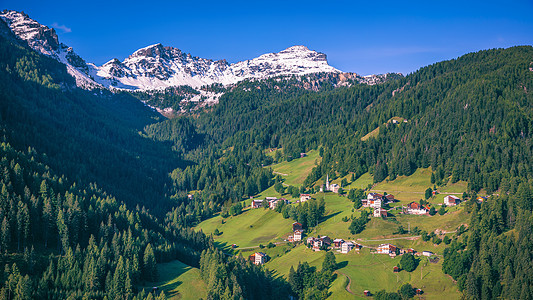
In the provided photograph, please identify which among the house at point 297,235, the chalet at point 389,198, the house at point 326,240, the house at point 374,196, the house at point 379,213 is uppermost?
the house at point 374,196

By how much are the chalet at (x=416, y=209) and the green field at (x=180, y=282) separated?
79.3m

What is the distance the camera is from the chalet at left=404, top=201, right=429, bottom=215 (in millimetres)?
170125

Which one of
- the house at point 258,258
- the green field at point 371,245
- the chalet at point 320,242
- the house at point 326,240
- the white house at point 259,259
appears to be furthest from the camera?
the house at point 258,258

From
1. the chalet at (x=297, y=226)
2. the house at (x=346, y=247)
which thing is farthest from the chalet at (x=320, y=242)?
the chalet at (x=297, y=226)

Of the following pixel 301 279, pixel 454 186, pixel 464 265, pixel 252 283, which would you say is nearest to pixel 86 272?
pixel 252 283

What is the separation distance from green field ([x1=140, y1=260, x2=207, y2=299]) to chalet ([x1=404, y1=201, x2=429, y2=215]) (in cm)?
7931

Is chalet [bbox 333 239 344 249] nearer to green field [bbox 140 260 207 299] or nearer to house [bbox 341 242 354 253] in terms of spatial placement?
house [bbox 341 242 354 253]

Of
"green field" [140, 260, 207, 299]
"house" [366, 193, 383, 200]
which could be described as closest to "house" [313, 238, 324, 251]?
"house" [366, 193, 383, 200]

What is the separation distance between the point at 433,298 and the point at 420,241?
2831cm

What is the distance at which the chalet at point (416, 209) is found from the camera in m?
170

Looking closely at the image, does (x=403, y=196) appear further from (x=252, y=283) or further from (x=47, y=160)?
(x=47, y=160)

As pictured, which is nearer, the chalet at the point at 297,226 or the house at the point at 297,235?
the house at the point at 297,235

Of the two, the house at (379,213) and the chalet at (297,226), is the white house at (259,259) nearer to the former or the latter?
the chalet at (297,226)

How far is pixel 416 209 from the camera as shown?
172m
